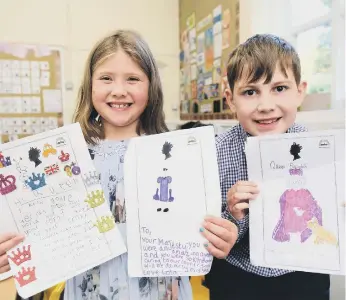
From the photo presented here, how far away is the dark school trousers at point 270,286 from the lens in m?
0.90

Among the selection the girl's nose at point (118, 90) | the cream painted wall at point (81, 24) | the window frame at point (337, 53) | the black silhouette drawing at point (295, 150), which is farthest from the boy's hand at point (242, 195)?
the cream painted wall at point (81, 24)

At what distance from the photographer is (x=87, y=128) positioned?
2.95 ft

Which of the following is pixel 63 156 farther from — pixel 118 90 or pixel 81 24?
pixel 81 24

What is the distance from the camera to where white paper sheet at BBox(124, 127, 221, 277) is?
2.43 ft

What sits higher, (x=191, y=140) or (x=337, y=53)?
(x=337, y=53)

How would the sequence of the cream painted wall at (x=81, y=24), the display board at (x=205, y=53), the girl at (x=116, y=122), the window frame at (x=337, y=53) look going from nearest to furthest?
the girl at (x=116, y=122) → the window frame at (x=337, y=53) → the display board at (x=205, y=53) → the cream painted wall at (x=81, y=24)

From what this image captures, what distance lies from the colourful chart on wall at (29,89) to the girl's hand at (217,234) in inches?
98.2

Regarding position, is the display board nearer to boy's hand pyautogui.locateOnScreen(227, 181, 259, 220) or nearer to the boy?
the boy

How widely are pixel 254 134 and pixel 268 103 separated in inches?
3.3

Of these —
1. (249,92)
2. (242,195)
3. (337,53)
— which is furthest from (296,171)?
(337,53)

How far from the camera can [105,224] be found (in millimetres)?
762

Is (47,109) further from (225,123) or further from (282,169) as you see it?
(282,169)

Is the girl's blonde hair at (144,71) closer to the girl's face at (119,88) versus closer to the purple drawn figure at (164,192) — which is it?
the girl's face at (119,88)

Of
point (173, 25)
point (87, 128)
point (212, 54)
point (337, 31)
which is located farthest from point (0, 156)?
point (173, 25)
